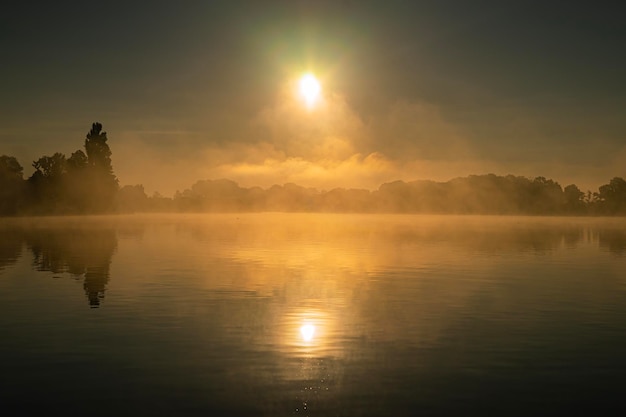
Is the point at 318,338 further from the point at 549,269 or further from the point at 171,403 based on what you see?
the point at 549,269

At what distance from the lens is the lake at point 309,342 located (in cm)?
2175

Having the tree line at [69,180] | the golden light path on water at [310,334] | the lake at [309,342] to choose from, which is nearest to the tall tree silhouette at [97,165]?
the tree line at [69,180]

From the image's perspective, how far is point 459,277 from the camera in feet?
195

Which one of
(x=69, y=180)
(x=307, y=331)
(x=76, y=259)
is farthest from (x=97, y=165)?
(x=307, y=331)

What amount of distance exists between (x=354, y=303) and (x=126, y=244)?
6938cm

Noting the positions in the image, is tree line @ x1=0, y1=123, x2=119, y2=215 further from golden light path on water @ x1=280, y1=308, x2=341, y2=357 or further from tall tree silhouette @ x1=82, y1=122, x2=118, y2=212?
golden light path on water @ x1=280, y1=308, x2=341, y2=357

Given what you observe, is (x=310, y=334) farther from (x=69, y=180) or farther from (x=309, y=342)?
(x=69, y=180)

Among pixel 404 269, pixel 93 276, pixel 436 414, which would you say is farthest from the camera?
pixel 404 269

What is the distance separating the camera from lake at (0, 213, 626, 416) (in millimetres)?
21750

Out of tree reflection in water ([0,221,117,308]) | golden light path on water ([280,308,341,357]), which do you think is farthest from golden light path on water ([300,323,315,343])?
tree reflection in water ([0,221,117,308])

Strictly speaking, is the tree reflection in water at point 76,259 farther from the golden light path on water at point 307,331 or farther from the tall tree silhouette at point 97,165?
the tall tree silhouette at point 97,165

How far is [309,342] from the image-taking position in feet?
99.9

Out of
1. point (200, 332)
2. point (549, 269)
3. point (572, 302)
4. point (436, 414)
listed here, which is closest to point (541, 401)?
point (436, 414)

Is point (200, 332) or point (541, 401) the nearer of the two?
point (541, 401)
